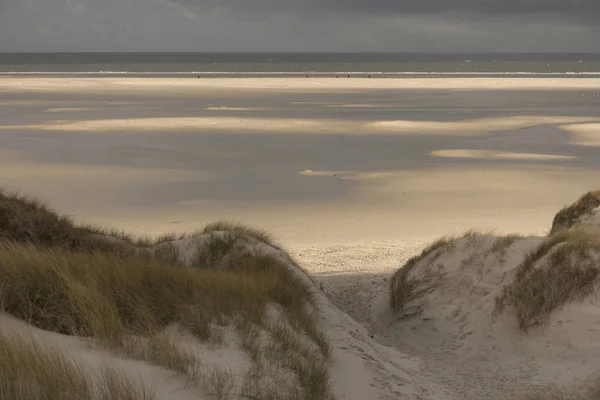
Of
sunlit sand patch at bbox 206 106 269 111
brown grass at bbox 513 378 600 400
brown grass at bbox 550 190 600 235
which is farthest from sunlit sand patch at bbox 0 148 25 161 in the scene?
brown grass at bbox 513 378 600 400

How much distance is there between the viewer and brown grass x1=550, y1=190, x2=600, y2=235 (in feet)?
33.9

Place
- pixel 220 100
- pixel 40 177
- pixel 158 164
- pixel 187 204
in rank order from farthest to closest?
pixel 220 100 → pixel 158 164 → pixel 40 177 → pixel 187 204

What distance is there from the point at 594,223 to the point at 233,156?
15.3m

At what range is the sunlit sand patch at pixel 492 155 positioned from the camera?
77.8 feet

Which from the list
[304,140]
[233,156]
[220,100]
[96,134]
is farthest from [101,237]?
[220,100]

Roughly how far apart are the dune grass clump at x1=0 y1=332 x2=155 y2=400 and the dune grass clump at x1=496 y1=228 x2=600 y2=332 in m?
5.00

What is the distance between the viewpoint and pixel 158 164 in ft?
71.3

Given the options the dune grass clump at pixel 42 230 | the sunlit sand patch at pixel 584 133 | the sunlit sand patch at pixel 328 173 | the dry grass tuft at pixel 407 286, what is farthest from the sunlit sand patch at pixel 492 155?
the dune grass clump at pixel 42 230

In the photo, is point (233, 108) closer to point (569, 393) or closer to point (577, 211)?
point (577, 211)

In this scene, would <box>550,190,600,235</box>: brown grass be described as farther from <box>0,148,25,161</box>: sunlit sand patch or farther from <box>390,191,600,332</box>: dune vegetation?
<box>0,148,25,161</box>: sunlit sand patch

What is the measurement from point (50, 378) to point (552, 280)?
5788 millimetres

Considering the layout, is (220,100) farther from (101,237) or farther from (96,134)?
(101,237)

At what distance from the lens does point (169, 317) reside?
5.30m

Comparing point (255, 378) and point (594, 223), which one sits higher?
point (594, 223)
